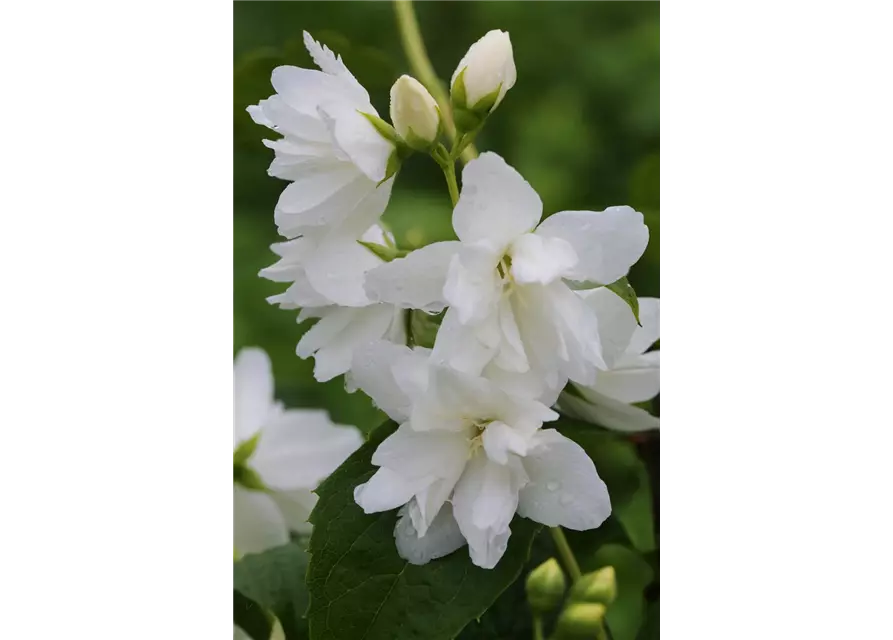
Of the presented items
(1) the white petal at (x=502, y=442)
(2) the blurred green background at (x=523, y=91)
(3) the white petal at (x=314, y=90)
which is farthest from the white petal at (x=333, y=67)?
(1) the white petal at (x=502, y=442)

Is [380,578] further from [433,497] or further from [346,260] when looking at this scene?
[346,260]

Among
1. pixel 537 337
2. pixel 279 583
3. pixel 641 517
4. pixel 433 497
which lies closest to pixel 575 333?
pixel 537 337

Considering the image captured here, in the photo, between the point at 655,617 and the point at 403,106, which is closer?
the point at 403,106

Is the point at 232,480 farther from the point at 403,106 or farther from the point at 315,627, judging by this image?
the point at 403,106

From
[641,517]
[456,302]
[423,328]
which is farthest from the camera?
[641,517]

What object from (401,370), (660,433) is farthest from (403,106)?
(660,433)

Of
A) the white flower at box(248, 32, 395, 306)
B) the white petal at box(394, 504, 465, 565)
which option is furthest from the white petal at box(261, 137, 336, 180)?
the white petal at box(394, 504, 465, 565)
